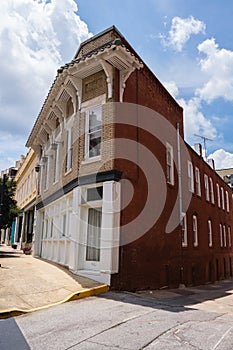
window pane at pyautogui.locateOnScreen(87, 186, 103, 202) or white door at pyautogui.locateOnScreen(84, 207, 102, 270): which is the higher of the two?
window pane at pyautogui.locateOnScreen(87, 186, 103, 202)

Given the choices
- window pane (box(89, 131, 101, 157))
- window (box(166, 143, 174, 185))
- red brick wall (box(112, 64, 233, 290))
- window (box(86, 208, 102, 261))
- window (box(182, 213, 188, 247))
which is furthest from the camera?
window (box(182, 213, 188, 247))

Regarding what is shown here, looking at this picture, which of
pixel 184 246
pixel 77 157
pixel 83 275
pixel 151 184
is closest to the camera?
pixel 83 275

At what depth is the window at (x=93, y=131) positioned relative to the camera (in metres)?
11.5

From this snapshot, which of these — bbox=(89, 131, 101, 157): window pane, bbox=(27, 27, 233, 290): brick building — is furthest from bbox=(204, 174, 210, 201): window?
bbox=(89, 131, 101, 157): window pane

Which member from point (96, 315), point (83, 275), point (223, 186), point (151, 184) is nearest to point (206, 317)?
point (96, 315)

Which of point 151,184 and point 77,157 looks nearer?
point 77,157

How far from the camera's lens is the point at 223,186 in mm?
29281

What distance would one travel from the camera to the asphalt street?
15.6 ft

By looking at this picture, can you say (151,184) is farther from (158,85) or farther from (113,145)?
(158,85)

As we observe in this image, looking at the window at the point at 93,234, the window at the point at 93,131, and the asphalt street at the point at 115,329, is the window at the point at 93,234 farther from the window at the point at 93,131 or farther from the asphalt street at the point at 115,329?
the asphalt street at the point at 115,329

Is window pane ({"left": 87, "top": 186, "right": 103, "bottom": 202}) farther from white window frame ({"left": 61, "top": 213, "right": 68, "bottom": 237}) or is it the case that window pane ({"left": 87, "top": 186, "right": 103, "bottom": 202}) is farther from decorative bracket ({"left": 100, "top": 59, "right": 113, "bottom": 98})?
decorative bracket ({"left": 100, "top": 59, "right": 113, "bottom": 98})

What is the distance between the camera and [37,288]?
8.66 metres

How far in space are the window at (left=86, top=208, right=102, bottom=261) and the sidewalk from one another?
2.90 ft

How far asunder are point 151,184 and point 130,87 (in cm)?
394
